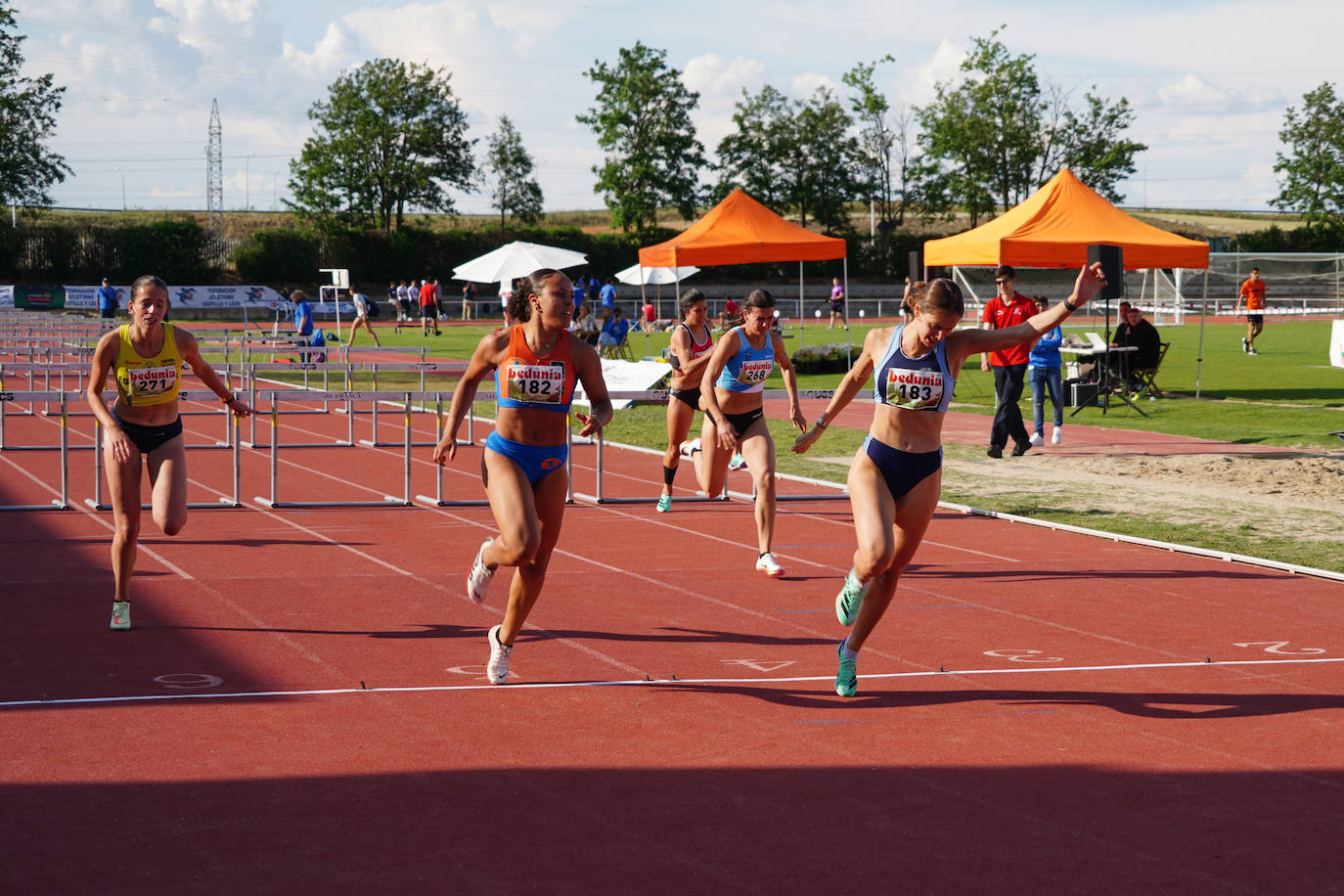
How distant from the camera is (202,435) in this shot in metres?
19.3

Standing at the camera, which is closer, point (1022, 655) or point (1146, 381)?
point (1022, 655)

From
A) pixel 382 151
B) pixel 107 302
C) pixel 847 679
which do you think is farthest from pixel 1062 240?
pixel 382 151

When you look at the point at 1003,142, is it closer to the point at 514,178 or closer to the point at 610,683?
the point at 514,178

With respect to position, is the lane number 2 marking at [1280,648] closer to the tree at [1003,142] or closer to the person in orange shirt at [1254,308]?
the person in orange shirt at [1254,308]

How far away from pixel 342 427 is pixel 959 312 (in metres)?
15.2

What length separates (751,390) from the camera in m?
9.88

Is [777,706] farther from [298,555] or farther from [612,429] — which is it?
[612,429]

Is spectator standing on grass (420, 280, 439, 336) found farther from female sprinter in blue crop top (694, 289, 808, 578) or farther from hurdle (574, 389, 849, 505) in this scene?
female sprinter in blue crop top (694, 289, 808, 578)

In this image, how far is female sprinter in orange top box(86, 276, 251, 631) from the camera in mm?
7477

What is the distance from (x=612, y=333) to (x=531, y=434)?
26.3 m

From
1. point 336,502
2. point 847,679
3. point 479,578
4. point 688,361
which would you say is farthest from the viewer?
point 336,502

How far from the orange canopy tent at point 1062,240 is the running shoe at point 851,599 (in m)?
15.2

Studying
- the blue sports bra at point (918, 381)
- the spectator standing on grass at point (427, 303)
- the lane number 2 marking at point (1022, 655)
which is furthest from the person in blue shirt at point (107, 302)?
the blue sports bra at point (918, 381)

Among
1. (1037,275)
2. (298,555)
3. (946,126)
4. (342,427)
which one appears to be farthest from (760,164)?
(298,555)
